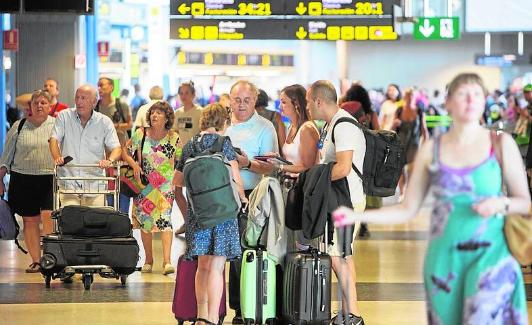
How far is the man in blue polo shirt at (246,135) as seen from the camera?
9.37 meters

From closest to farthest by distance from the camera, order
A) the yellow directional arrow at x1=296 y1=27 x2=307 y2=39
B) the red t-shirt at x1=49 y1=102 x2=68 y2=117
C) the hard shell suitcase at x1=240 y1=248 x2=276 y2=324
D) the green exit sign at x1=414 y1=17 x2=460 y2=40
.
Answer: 1. the hard shell suitcase at x1=240 y1=248 x2=276 y2=324
2. the red t-shirt at x1=49 y1=102 x2=68 y2=117
3. the yellow directional arrow at x1=296 y1=27 x2=307 y2=39
4. the green exit sign at x1=414 y1=17 x2=460 y2=40

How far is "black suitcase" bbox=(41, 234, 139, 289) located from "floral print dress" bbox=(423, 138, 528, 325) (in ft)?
18.6

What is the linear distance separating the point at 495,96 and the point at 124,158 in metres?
27.4

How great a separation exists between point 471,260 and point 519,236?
0.23m

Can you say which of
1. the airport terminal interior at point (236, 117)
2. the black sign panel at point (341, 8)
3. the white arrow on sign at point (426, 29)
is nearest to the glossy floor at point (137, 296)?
the airport terminal interior at point (236, 117)

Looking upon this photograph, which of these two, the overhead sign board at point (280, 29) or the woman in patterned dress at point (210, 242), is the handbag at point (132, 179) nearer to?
the woman in patterned dress at point (210, 242)

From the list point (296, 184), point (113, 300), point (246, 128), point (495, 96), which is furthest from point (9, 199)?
point (495, 96)

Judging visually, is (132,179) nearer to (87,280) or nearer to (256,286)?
(87,280)

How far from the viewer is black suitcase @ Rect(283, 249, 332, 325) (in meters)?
8.58

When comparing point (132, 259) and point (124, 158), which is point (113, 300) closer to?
point (132, 259)

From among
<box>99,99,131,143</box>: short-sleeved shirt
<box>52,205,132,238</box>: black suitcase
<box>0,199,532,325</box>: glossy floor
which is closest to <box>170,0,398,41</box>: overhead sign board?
<box>99,99,131,143</box>: short-sleeved shirt

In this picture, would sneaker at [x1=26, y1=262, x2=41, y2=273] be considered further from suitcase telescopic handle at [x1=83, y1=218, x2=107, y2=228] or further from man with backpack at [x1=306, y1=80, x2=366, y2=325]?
man with backpack at [x1=306, y1=80, x2=366, y2=325]

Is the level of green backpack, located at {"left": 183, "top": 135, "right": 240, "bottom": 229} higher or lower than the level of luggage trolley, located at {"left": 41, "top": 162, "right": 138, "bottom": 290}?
higher

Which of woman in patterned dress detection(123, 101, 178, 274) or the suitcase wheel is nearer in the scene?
the suitcase wheel
